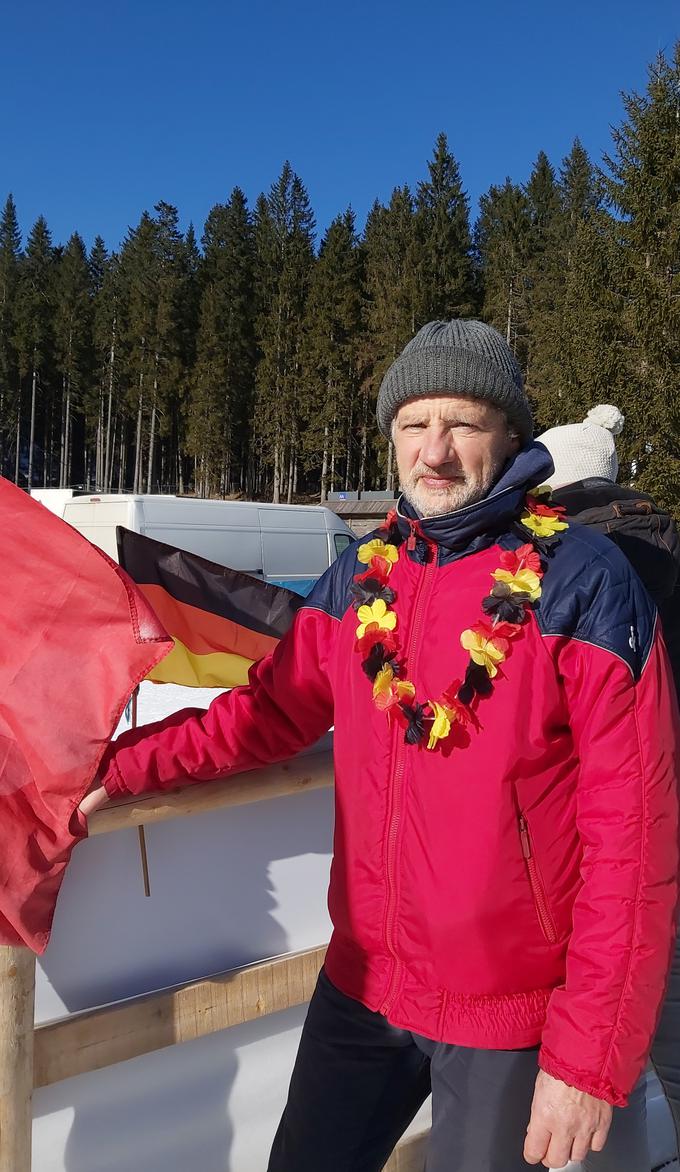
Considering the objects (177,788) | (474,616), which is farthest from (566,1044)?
(177,788)

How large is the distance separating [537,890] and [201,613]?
193cm

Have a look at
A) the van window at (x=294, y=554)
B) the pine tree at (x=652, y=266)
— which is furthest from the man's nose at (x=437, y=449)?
the pine tree at (x=652, y=266)

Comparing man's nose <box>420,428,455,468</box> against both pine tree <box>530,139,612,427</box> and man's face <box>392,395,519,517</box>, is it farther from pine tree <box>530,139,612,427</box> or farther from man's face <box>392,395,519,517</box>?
pine tree <box>530,139,612,427</box>

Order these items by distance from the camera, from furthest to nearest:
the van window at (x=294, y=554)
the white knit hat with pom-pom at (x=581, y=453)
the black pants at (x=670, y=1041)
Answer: the van window at (x=294, y=554), the white knit hat with pom-pom at (x=581, y=453), the black pants at (x=670, y=1041)

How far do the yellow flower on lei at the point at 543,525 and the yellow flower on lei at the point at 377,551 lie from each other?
30 centimetres

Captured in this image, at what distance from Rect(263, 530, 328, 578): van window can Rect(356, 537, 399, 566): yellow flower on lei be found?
12.3 metres

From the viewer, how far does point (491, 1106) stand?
1.57 meters

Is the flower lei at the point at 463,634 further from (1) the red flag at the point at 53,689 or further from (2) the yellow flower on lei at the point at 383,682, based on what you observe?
(1) the red flag at the point at 53,689

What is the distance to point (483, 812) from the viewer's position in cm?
153

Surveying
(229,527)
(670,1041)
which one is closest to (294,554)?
(229,527)

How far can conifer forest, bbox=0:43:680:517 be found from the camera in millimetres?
42219

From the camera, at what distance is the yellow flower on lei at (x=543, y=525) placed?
65.7 inches

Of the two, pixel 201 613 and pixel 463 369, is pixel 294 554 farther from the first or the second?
pixel 463 369

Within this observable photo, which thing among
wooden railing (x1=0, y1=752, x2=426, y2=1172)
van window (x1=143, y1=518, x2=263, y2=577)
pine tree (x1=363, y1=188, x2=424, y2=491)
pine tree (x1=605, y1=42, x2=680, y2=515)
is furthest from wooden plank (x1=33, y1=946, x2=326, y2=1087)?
pine tree (x1=363, y1=188, x2=424, y2=491)
